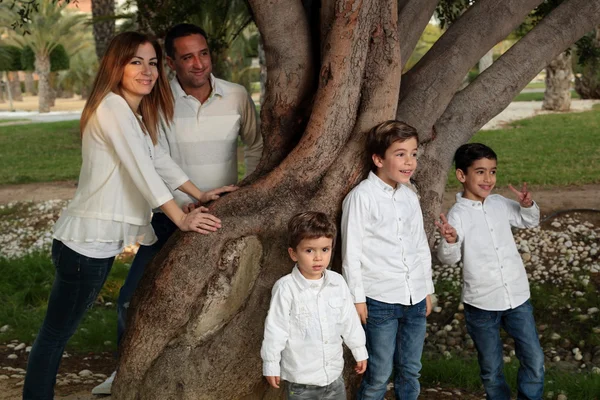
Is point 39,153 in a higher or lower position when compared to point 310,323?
lower

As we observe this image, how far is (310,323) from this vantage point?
3.50 metres

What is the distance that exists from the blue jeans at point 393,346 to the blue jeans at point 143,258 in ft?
4.22

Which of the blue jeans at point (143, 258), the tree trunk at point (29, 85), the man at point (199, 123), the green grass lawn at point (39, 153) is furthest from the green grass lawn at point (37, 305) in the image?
the tree trunk at point (29, 85)

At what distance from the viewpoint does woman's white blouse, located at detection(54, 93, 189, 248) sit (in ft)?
12.1

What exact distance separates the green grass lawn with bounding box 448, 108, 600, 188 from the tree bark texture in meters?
7.34

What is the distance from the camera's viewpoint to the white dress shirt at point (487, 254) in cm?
404

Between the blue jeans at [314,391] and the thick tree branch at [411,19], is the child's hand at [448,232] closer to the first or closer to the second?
the blue jeans at [314,391]

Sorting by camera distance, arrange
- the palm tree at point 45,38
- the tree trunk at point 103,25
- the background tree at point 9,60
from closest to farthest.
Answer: the tree trunk at point 103,25 < the background tree at point 9,60 < the palm tree at point 45,38

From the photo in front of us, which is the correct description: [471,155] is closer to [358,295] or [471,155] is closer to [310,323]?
[358,295]

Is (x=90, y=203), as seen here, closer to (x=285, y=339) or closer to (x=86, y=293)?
(x=86, y=293)

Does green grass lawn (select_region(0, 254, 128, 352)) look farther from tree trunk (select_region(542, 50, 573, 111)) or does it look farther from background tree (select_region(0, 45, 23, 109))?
background tree (select_region(0, 45, 23, 109))

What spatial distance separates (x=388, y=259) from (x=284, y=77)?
1.21 meters

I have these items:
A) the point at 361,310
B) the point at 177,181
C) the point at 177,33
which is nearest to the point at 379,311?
the point at 361,310

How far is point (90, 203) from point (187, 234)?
48 centimetres
